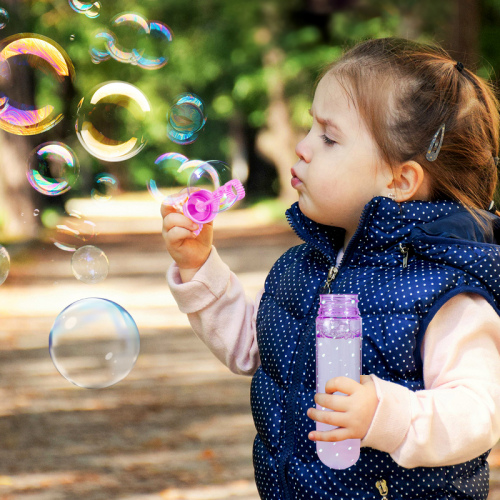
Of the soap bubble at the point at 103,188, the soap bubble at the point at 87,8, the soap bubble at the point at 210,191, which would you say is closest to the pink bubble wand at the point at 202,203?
the soap bubble at the point at 210,191

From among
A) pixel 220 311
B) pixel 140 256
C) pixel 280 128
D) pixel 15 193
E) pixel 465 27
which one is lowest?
pixel 280 128

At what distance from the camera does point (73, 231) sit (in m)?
3.00

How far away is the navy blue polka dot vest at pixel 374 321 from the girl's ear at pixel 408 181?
0.04m

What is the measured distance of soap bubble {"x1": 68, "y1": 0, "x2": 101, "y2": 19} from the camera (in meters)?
3.04

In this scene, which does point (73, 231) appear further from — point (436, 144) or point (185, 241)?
point (436, 144)

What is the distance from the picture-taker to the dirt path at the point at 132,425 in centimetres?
356

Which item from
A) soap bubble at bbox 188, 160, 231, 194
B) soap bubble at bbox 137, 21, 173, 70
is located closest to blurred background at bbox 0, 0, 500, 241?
soap bubble at bbox 137, 21, 173, 70

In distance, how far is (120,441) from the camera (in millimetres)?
4121

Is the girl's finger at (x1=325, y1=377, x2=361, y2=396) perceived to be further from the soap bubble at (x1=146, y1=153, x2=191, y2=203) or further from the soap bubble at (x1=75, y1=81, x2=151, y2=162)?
the soap bubble at (x1=75, y1=81, x2=151, y2=162)

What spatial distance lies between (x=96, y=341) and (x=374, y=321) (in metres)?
1.15

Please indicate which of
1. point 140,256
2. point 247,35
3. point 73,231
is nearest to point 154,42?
point 73,231

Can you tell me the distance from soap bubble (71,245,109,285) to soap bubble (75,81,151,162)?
16.8 inches

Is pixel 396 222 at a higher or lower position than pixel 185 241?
higher

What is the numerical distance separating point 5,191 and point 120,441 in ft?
31.6
